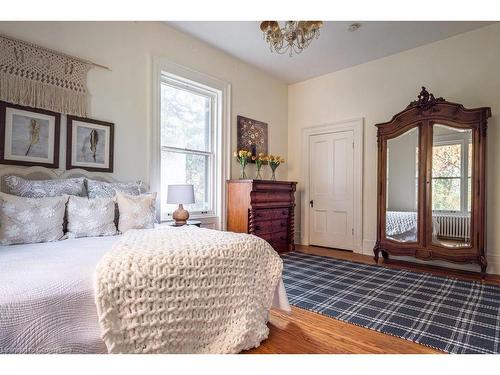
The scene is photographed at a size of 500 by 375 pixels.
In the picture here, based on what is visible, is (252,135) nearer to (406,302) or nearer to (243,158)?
(243,158)

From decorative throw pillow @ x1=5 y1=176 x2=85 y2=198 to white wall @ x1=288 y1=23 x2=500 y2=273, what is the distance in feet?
12.2

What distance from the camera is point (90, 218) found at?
2160 millimetres

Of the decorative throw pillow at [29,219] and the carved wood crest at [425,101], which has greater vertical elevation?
the carved wood crest at [425,101]

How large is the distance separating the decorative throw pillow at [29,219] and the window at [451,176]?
153 inches

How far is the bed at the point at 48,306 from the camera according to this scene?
104 cm

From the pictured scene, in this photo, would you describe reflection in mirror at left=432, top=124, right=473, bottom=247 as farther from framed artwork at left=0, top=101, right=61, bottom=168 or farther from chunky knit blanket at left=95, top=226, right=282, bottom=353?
framed artwork at left=0, top=101, right=61, bottom=168

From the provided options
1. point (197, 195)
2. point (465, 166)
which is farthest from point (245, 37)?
point (465, 166)

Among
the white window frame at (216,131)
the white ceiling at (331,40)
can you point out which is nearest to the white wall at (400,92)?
the white ceiling at (331,40)

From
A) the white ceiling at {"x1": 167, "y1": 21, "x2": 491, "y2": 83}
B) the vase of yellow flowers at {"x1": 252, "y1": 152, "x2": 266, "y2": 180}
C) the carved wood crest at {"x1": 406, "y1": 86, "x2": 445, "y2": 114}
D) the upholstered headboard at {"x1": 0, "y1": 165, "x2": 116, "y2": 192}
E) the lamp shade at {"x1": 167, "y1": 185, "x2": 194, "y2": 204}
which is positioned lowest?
the lamp shade at {"x1": 167, "y1": 185, "x2": 194, "y2": 204}

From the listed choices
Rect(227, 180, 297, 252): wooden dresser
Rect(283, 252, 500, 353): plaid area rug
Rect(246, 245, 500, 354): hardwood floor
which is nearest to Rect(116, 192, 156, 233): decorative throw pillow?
Rect(246, 245, 500, 354): hardwood floor

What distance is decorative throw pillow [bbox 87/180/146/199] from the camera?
98.1 inches

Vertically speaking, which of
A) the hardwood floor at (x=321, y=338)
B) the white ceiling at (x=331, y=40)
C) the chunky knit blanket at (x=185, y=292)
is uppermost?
A: the white ceiling at (x=331, y=40)

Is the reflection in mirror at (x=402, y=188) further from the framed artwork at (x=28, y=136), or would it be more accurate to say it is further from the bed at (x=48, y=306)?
the framed artwork at (x=28, y=136)
